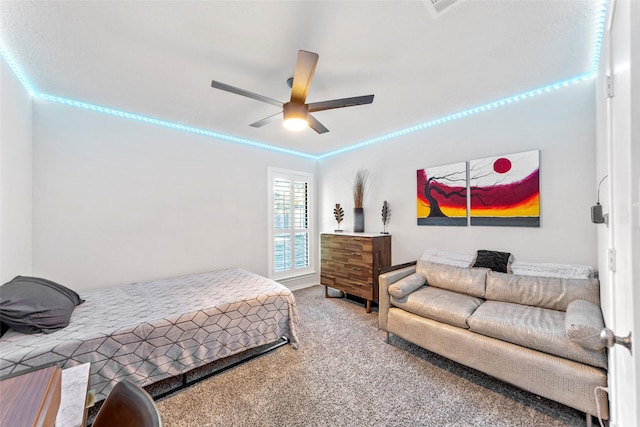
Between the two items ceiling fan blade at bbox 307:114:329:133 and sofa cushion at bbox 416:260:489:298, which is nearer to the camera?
ceiling fan blade at bbox 307:114:329:133

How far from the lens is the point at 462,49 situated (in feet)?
5.93

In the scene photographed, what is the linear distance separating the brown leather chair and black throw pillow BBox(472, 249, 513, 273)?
3026mm

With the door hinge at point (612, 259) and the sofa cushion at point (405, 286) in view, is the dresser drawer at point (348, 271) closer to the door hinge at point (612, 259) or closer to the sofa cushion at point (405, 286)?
the sofa cushion at point (405, 286)

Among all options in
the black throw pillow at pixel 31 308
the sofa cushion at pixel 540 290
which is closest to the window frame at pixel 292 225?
the black throw pillow at pixel 31 308

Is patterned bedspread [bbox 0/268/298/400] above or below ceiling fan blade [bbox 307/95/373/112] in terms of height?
below

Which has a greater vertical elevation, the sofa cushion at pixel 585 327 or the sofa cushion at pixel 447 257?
the sofa cushion at pixel 447 257

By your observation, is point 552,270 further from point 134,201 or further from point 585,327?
point 134,201

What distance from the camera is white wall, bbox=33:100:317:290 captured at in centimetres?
255

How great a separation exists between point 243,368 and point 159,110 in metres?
2.94

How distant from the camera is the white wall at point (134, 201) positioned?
8.36ft

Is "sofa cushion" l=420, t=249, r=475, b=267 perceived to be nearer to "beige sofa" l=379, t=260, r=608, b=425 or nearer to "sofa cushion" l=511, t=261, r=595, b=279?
"beige sofa" l=379, t=260, r=608, b=425

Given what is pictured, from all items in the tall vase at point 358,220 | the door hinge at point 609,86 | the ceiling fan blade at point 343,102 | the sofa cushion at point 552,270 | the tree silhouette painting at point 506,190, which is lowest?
the sofa cushion at point 552,270

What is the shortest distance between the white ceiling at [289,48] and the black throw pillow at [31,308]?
5.76 ft

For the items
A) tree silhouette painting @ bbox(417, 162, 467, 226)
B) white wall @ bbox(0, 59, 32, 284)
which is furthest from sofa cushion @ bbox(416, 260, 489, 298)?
white wall @ bbox(0, 59, 32, 284)
